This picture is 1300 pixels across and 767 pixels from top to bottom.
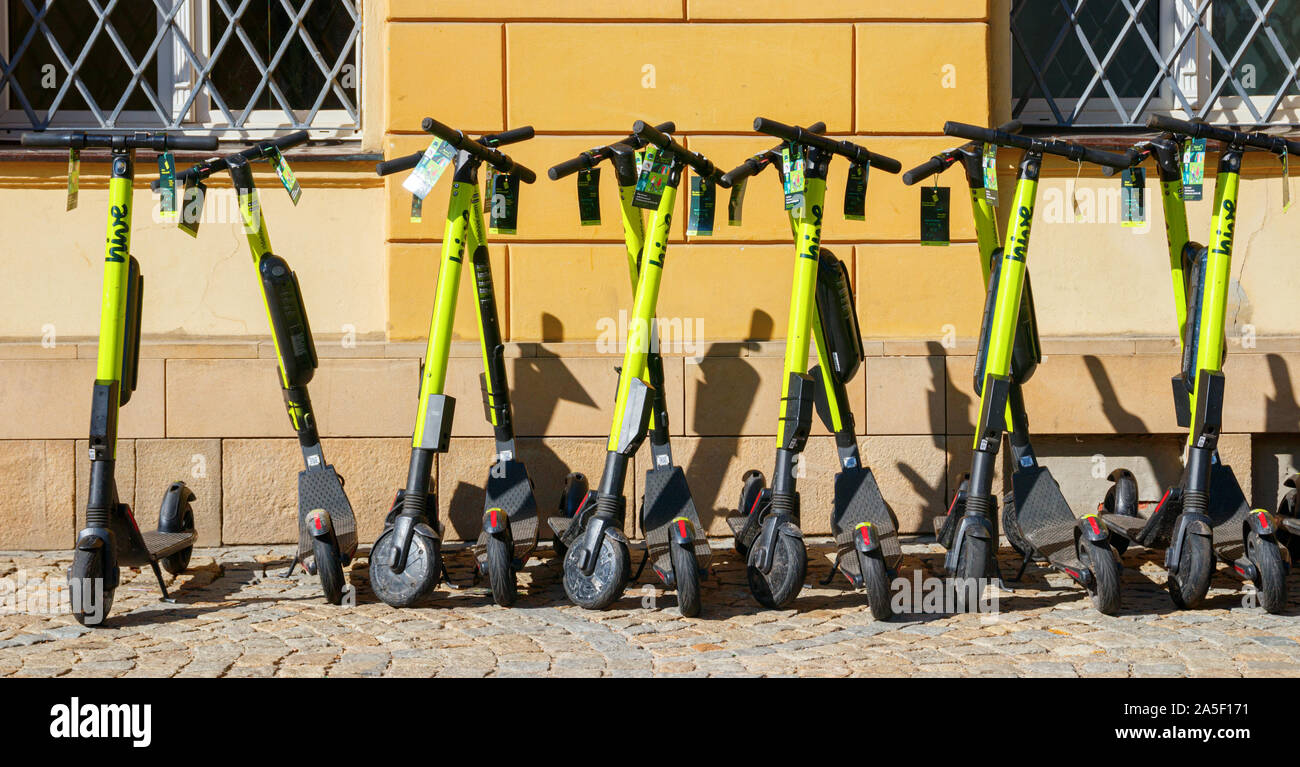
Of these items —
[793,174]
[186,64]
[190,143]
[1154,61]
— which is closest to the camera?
[190,143]

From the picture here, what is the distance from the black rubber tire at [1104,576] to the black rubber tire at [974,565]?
0.37 metres

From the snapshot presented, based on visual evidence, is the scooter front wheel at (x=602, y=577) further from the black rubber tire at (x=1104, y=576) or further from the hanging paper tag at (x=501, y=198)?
the black rubber tire at (x=1104, y=576)

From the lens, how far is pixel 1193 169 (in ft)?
17.1

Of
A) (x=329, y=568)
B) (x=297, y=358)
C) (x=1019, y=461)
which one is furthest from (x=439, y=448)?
(x=1019, y=461)

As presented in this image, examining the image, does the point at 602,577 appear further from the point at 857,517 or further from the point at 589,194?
the point at 589,194

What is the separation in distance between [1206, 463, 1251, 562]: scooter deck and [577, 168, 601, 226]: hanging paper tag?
2564 millimetres

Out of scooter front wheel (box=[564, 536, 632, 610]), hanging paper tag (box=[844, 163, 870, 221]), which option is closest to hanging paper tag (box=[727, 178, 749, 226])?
hanging paper tag (box=[844, 163, 870, 221])

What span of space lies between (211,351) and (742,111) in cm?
267

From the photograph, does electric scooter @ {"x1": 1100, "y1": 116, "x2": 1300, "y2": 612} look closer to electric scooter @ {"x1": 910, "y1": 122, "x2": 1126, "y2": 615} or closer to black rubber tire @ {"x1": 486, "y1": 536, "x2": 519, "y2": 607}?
electric scooter @ {"x1": 910, "y1": 122, "x2": 1126, "y2": 615}

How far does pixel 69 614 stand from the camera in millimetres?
5094

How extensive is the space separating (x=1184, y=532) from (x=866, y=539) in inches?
47.1

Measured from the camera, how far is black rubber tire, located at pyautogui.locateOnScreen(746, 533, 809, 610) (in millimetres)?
5008

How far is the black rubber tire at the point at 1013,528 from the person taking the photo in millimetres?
5445

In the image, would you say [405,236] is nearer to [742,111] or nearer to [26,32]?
[742,111]
